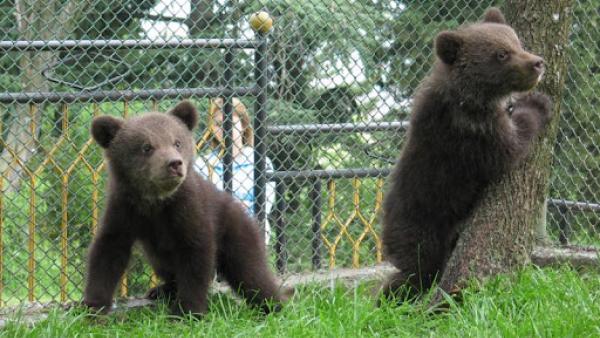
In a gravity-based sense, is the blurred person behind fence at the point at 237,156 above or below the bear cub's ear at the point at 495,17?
below

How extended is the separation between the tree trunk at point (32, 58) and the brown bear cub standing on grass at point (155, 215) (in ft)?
3.84

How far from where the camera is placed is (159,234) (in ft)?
20.1

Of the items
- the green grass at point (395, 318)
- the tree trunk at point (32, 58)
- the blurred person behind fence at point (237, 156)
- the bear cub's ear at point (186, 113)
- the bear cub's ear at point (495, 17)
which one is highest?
the tree trunk at point (32, 58)

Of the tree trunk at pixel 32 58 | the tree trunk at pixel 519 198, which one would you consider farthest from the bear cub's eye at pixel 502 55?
the tree trunk at pixel 32 58

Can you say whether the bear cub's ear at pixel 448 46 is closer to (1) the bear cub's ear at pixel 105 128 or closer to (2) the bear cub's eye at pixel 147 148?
(2) the bear cub's eye at pixel 147 148

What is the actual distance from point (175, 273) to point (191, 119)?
1.10m

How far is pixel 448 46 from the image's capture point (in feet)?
20.5

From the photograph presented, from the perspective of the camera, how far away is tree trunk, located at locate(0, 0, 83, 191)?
23.7 feet

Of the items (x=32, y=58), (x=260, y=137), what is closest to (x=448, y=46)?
(x=260, y=137)

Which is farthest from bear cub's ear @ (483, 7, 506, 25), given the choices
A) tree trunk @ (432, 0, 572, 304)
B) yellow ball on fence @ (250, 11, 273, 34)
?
yellow ball on fence @ (250, 11, 273, 34)

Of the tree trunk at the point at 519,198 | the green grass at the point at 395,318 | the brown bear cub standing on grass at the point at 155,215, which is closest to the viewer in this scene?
the green grass at the point at 395,318

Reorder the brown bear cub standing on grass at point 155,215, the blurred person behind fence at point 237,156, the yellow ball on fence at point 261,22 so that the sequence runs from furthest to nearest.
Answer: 1. the blurred person behind fence at point 237,156
2. the yellow ball on fence at point 261,22
3. the brown bear cub standing on grass at point 155,215

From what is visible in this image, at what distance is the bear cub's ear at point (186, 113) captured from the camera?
6.40 metres

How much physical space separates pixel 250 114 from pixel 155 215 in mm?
2408
